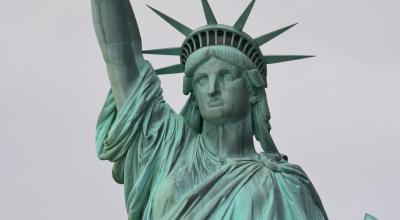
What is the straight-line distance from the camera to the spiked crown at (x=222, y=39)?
15.6 metres

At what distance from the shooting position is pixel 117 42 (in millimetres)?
15320

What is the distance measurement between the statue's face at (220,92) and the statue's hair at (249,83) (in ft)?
0.20

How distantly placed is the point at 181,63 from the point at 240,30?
0.84 m

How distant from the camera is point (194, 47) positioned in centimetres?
1562

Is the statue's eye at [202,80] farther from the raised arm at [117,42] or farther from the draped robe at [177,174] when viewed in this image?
the raised arm at [117,42]

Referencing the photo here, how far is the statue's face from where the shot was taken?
50.1ft

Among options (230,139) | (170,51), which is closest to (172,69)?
(170,51)

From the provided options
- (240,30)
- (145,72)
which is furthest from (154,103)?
(240,30)

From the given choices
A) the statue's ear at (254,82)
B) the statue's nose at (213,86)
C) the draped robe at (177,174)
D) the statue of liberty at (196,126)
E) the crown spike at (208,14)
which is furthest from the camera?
the crown spike at (208,14)

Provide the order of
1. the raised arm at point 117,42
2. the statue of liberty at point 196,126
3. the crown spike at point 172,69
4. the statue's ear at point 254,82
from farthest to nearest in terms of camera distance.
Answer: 1. the crown spike at point 172,69
2. the statue's ear at point 254,82
3. the raised arm at point 117,42
4. the statue of liberty at point 196,126

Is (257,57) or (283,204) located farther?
(257,57)

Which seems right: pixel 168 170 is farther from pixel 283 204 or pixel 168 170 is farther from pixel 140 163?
pixel 283 204

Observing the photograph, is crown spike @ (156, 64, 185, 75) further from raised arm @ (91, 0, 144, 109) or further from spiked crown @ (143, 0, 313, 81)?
raised arm @ (91, 0, 144, 109)

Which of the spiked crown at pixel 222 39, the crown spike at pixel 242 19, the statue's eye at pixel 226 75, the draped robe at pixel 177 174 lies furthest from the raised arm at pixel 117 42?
the crown spike at pixel 242 19
